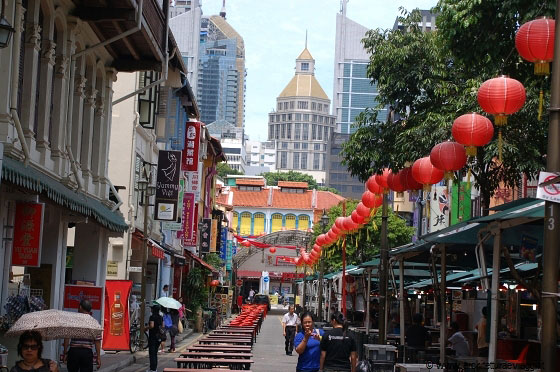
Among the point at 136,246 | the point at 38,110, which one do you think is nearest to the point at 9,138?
the point at 38,110

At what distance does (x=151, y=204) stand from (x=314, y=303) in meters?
35.2

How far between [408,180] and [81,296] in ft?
25.4

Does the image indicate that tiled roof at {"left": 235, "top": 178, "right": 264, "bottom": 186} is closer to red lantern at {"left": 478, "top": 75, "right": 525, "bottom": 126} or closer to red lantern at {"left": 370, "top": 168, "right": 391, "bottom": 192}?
red lantern at {"left": 370, "top": 168, "right": 391, "bottom": 192}

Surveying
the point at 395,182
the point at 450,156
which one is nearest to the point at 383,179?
the point at 395,182

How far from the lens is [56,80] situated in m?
21.6

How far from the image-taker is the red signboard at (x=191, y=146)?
47.3 metres

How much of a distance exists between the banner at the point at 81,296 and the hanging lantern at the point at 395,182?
696 centimetres

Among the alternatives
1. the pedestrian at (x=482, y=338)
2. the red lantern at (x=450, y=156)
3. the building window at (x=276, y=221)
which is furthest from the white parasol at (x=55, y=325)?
the building window at (x=276, y=221)

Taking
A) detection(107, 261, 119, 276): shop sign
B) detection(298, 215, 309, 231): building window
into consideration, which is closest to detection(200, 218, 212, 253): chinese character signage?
detection(107, 261, 119, 276): shop sign

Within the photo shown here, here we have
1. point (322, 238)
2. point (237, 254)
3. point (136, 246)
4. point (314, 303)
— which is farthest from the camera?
point (237, 254)

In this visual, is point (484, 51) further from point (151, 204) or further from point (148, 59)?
point (151, 204)

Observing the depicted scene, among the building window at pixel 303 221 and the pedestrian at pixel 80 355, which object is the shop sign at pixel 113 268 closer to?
the pedestrian at pixel 80 355

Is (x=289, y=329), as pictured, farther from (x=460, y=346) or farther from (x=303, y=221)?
(x=303, y=221)

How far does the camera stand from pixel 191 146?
47.9 m
